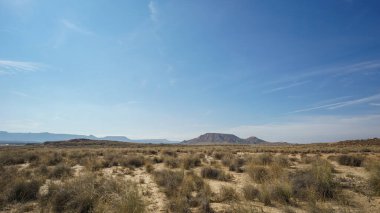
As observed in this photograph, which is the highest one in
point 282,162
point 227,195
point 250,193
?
point 282,162

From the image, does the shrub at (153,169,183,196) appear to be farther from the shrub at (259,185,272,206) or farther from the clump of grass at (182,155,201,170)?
the clump of grass at (182,155,201,170)

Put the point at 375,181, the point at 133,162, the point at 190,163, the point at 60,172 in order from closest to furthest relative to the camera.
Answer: the point at 375,181 → the point at 60,172 → the point at 190,163 → the point at 133,162

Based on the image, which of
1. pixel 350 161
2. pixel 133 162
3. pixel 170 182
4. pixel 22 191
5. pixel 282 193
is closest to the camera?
pixel 282 193

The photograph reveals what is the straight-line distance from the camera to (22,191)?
8.22m

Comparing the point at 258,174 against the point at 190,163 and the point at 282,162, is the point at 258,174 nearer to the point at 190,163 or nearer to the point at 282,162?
the point at 282,162

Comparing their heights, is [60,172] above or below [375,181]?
below

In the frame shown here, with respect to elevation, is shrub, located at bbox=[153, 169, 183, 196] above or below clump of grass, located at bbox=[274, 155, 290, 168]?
below

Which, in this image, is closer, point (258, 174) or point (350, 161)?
point (258, 174)

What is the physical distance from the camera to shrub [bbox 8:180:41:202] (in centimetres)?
790

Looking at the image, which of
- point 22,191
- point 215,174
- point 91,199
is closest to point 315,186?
point 215,174

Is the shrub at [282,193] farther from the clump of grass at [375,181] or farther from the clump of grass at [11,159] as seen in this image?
the clump of grass at [11,159]

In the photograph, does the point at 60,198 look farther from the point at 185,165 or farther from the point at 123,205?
the point at 185,165

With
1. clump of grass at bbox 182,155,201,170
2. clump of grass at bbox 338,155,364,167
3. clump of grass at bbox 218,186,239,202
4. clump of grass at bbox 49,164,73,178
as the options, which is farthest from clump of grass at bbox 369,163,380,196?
clump of grass at bbox 49,164,73,178

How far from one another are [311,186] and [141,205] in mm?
5699
